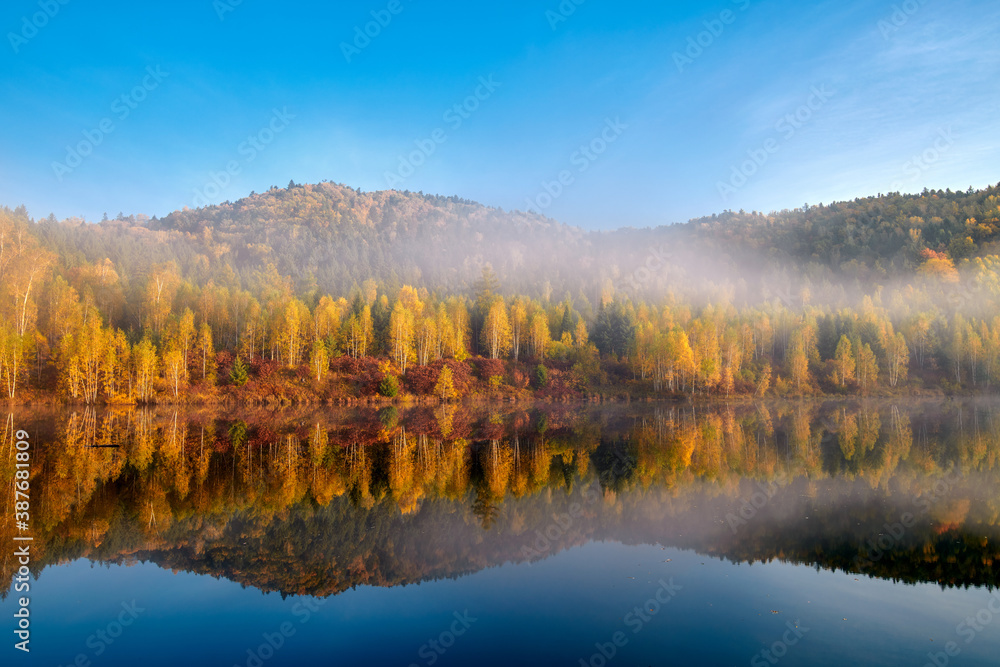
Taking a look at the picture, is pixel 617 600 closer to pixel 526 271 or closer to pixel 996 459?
pixel 996 459

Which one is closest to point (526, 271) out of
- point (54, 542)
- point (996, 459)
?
point (996, 459)

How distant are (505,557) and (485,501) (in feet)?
15.3

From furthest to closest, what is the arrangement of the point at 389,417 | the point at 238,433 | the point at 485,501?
1. the point at 389,417
2. the point at 238,433
3. the point at 485,501

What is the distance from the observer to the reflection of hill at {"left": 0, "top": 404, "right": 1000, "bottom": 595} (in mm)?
13227

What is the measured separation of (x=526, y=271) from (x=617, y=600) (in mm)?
185328

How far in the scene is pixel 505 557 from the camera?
539 inches

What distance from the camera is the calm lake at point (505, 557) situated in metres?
9.27

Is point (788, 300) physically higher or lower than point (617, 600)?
higher

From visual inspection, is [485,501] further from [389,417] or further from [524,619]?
[389,417]

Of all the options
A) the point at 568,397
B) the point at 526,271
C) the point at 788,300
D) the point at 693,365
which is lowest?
the point at 568,397

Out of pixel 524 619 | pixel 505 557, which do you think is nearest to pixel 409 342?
pixel 505 557

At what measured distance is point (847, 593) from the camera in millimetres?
11266

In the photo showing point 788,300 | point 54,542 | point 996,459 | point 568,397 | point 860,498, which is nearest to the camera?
point 54,542

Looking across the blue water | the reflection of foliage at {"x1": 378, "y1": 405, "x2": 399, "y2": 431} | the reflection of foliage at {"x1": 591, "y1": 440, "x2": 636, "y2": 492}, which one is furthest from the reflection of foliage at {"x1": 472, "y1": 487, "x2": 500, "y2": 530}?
the reflection of foliage at {"x1": 378, "y1": 405, "x2": 399, "y2": 431}
